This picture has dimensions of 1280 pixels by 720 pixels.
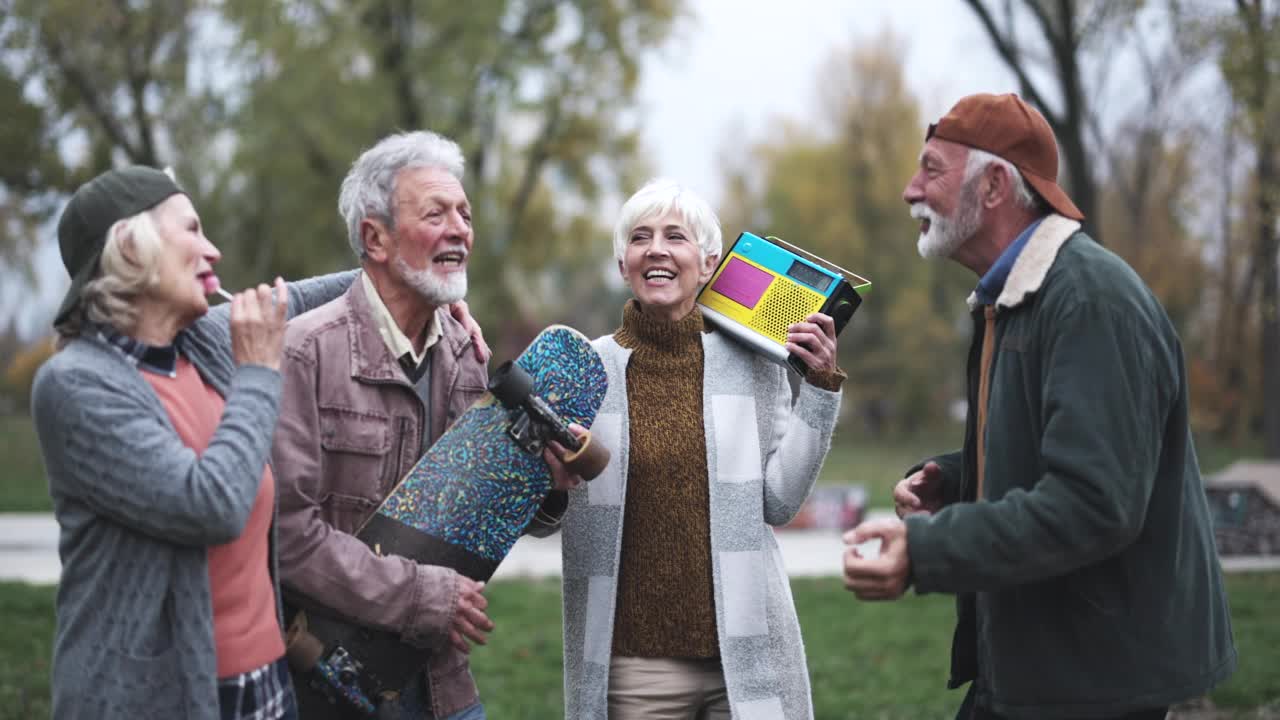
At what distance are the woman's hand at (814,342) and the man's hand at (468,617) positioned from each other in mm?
1082

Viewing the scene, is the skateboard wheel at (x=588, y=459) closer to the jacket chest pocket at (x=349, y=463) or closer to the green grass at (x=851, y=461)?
the jacket chest pocket at (x=349, y=463)

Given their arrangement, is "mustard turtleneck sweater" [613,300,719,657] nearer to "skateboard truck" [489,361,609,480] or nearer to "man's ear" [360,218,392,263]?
"skateboard truck" [489,361,609,480]

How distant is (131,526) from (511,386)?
0.92 metres

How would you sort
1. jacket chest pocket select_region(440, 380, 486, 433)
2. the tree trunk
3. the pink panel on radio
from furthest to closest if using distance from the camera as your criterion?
the tree trunk
the pink panel on radio
jacket chest pocket select_region(440, 380, 486, 433)

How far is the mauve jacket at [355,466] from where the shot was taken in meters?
2.66

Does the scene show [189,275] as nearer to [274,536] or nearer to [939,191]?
[274,536]

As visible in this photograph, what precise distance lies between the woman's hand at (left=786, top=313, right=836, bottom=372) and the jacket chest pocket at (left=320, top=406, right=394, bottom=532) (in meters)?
1.15

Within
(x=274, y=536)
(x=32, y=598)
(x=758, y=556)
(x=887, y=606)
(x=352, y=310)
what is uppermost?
(x=352, y=310)

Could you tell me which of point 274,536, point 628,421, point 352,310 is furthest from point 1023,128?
point 274,536

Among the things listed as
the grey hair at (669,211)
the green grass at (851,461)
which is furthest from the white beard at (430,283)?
the green grass at (851,461)

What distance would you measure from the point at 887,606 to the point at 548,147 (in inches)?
606

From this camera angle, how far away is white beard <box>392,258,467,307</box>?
293 centimetres

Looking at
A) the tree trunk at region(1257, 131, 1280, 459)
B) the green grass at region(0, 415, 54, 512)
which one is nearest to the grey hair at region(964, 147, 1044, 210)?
the green grass at region(0, 415, 54, 512)

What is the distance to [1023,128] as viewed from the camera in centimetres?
254
